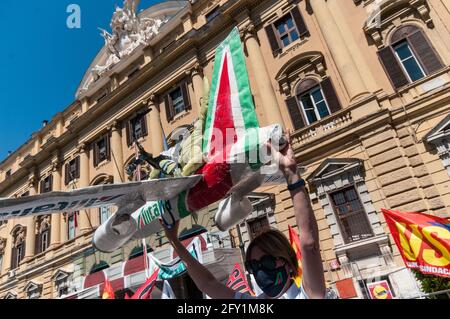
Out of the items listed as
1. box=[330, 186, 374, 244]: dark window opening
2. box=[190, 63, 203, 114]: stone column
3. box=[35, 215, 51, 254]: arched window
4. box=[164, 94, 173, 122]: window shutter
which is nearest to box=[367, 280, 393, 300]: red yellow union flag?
box=[330, 186, 374, 244]: dark window opening

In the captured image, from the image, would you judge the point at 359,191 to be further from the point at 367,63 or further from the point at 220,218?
the point at 220,218

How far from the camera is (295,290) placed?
2053 millimetres

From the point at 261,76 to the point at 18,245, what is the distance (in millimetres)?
20463

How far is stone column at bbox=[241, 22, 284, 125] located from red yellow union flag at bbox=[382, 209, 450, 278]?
6536mm

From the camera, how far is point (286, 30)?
13352 millimetres

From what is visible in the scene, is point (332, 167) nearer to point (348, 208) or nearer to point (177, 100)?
point (348, 208)

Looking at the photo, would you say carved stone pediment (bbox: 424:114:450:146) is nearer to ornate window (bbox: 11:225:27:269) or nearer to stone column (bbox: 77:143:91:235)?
stone column (bbox: 77:143:91:235)

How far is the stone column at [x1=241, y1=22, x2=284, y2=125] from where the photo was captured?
12165 millimetres

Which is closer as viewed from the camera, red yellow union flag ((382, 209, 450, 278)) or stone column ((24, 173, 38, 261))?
red yellow union flag ((382, 209, 450, 278))

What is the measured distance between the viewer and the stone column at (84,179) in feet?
58.6

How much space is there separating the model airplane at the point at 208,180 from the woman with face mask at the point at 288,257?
64 centimetres

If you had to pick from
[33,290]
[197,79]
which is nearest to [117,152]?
[197,79]
